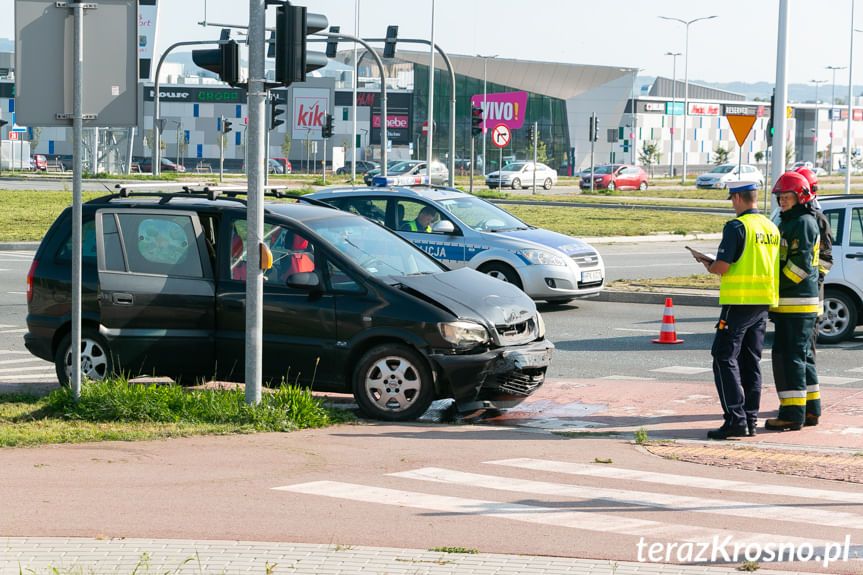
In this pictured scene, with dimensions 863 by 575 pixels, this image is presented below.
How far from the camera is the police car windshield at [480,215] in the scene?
17516mm

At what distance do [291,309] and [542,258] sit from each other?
24.7ft

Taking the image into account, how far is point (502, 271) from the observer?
55.8 feet

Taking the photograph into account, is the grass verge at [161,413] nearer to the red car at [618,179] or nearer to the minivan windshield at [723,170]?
the red car at [618,179]

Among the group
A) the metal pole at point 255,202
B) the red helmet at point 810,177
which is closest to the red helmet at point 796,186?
the red helmet at point 810,177

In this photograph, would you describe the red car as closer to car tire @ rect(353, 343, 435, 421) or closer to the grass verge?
car tire @ rect(353, 343, 435, 421)

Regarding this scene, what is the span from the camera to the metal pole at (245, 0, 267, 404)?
8875 millimetres

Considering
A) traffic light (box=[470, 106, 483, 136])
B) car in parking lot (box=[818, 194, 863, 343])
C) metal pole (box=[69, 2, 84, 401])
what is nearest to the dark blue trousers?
metal pole (box=[69, 2, 84, 401])

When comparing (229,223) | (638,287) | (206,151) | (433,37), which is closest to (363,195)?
(638,287)

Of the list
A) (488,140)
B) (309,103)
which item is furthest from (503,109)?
(309,103)

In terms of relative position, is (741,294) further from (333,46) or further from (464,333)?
(333,46)

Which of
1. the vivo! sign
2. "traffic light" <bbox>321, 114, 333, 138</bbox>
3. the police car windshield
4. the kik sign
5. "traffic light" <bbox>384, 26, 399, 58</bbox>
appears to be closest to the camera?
the police car windshield

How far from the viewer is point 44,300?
10.2 meters

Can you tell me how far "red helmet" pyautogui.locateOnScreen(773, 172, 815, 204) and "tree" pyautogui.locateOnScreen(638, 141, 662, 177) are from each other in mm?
93787

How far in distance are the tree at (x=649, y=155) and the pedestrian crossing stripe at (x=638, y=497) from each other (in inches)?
3790
